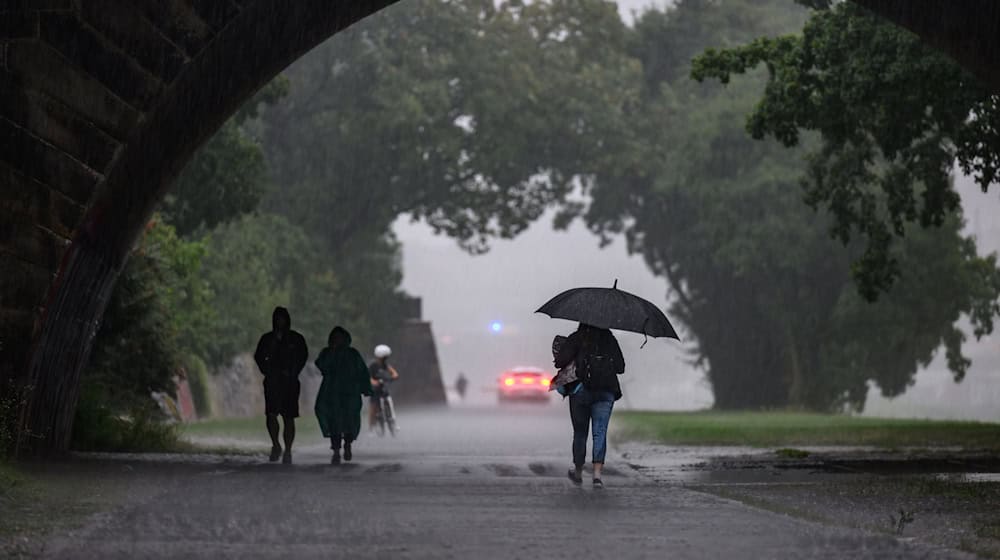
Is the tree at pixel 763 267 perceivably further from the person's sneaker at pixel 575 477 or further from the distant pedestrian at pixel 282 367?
the person's sneaker at pixel 575 477

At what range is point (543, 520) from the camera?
1298cm

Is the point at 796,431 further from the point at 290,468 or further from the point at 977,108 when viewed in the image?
the point at 290,468

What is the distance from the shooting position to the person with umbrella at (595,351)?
1681cm

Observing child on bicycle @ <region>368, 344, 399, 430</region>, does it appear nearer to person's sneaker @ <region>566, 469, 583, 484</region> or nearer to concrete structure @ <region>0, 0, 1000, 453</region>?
concrete structure @ <region>0, 0, 1000, 453</region>

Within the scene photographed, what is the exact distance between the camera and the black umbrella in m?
16.7

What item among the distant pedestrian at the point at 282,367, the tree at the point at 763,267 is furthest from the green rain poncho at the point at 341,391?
the tree at the point at 763,267

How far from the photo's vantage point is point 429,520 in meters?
12.9

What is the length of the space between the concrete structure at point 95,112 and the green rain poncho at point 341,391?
13.9ft

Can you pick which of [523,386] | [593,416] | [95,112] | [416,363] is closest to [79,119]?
[95,112]

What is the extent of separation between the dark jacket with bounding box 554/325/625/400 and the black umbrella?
0.37 meters

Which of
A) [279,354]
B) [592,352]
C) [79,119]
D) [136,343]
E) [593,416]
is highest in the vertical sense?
[79,119]

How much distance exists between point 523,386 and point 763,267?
17866mm

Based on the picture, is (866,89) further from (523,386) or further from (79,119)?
(523,386)

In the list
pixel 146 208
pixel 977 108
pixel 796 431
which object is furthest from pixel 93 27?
Answer: pixel 796 431
